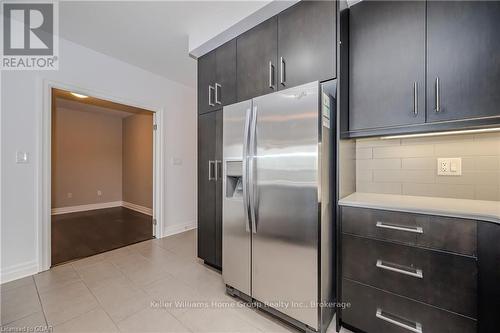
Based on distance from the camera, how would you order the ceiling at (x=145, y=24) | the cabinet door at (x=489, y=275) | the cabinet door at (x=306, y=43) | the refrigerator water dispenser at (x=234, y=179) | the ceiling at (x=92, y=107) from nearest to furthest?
1. the cabinet door at (x=489, y=275)
2. the cabinet door at (x=306, y=43)
3. the refrigerator water dispenser at (x=234, y=179)
4. the ceiling at (x=145, y=24)
5. the ceiling at (x=92, y=107)

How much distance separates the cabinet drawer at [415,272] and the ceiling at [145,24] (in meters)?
2.00

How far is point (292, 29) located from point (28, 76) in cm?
268

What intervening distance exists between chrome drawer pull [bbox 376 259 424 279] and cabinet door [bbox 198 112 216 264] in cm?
154

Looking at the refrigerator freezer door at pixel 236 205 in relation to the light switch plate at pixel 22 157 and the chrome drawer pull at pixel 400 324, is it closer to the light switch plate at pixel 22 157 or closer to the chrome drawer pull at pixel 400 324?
the chrome drawer pull at pixel 400 324

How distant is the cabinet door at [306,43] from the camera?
1485mm

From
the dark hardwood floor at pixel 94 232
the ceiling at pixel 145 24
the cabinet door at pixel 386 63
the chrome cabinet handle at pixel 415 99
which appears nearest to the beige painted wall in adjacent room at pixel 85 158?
the dark hardwood floor at pixel 94 232

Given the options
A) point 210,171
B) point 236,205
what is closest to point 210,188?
point 210,171

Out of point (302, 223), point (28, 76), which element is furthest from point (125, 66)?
point (302, 223)

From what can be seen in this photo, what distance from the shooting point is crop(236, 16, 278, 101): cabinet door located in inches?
70.2

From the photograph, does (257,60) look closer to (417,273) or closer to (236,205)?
(236,205)

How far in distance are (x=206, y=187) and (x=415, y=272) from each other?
1879 mm

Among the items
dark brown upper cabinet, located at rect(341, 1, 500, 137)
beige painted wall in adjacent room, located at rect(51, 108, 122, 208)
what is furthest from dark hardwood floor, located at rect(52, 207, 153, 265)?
dark brown upper cabinet, located at rect(341, 1, 500, 137)

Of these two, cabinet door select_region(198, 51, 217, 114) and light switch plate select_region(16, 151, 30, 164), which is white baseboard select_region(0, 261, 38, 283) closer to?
light switch plate select_region(16, 151, 30, 164)

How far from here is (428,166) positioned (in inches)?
64.4
